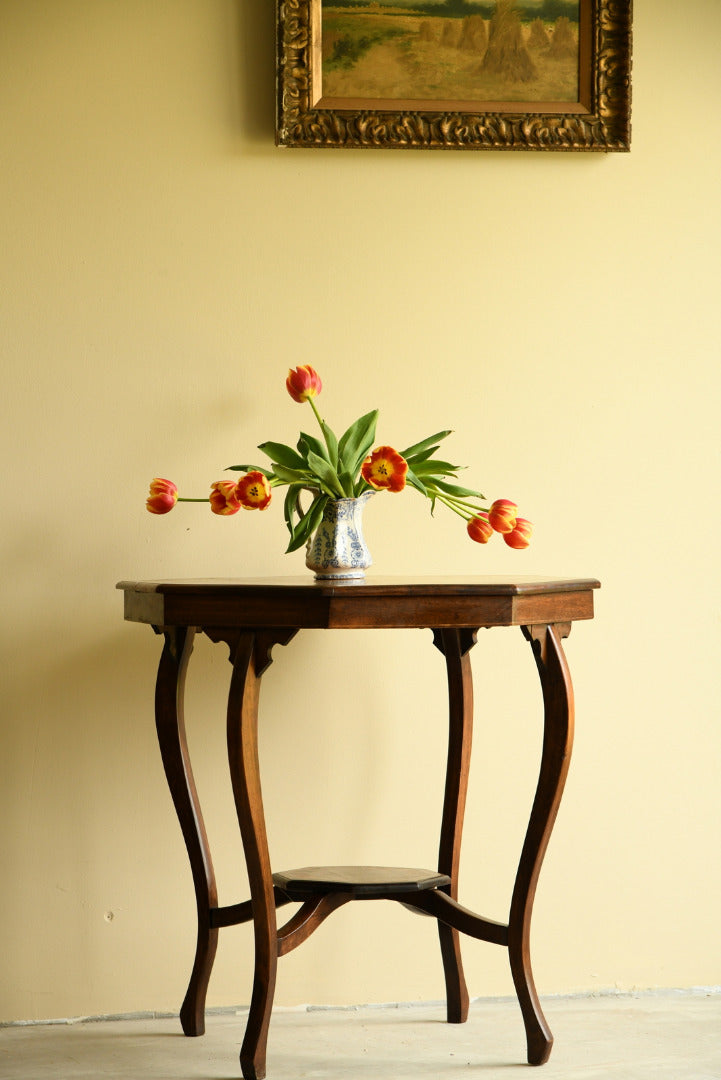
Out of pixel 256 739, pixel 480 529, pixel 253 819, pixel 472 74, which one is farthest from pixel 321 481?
pixel 472 74

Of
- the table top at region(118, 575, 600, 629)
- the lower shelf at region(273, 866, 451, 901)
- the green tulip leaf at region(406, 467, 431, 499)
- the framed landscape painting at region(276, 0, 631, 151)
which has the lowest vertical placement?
the lower shelf at region(273, 866, 451, 901)

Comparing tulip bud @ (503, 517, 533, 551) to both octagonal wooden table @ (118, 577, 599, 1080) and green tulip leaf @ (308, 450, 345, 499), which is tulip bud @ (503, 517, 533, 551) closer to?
octagonal wooden table @ (118, 577, 599, 1080)

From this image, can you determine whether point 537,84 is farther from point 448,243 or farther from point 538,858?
point 538,858

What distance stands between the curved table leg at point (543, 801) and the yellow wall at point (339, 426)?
1.27 ft

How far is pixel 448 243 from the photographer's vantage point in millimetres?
2377

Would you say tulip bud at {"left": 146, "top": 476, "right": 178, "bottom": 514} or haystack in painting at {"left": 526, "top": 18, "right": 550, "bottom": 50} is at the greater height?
haystack in painting at {"left": 526, "top": 18, "right": 550, "bottom": 50}

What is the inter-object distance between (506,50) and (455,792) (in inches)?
62.2

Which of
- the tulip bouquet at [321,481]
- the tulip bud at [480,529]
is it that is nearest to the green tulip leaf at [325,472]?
the tulip bouquet at [321,481]

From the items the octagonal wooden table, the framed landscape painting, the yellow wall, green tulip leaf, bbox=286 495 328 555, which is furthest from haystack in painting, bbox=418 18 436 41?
the octagonal wooden table

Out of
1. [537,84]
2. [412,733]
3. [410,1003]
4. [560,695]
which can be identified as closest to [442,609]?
[560,695]

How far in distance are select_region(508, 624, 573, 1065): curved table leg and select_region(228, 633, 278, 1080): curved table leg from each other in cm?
43

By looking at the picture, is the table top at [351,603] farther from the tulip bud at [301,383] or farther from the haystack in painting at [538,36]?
the haystack in painting at [538,36]

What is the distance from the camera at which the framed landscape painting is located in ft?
7.63

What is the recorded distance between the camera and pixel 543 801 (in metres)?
1.93
